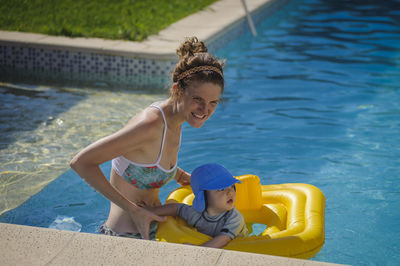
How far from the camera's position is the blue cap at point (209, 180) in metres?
2.81

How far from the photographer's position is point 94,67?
7648 mm

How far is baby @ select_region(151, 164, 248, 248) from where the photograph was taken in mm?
2818

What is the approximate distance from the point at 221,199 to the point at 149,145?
0.48 metres

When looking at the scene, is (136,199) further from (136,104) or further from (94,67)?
(94,67)

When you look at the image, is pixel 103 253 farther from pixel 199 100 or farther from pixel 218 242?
pixel 199 100

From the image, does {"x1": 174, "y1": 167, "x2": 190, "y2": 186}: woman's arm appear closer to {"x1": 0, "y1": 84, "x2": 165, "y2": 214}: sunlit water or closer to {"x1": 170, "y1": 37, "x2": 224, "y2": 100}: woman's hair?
{"x1": 170, "y1": 37, "x2": 224, "y2": 100}: woman's hair

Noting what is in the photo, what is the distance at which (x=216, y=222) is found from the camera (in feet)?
9.62

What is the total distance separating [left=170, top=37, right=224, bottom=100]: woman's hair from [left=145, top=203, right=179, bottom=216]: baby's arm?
66 centimetres

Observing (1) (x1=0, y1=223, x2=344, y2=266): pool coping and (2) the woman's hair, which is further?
(2) the woman's hair

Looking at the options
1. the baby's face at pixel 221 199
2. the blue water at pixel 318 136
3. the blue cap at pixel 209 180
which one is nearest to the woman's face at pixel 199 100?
the blue cap at pixel 209 180

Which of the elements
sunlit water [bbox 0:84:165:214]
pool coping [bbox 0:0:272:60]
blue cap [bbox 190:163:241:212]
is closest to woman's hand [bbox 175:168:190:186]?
blue cap [bbox 190:163:241:212]

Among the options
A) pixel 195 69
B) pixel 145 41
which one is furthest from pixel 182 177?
pixel 145 41

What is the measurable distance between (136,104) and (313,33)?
501 centimetres

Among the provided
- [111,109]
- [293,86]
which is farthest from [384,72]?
[111,109]
